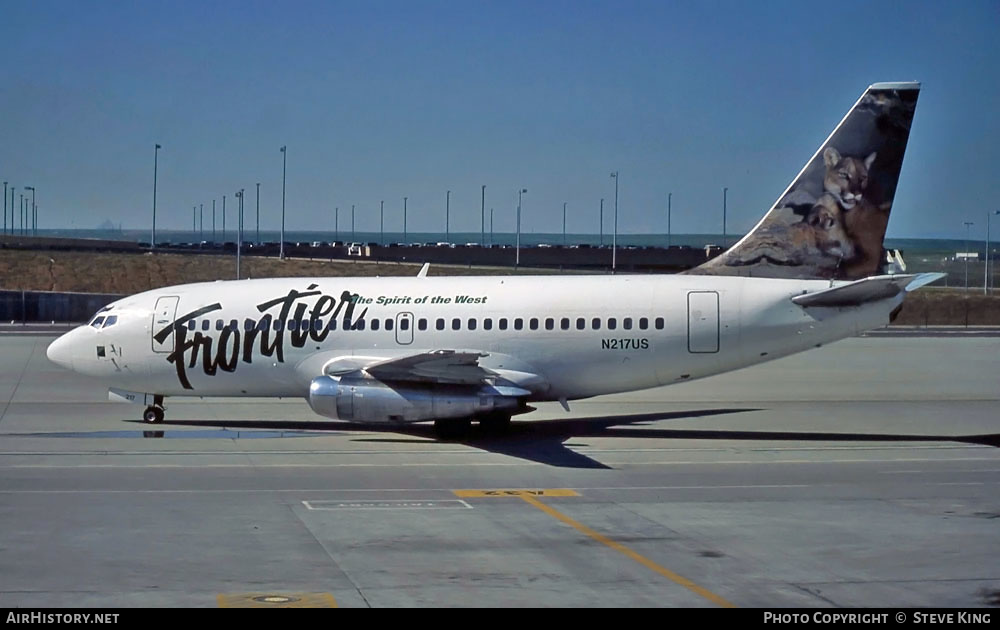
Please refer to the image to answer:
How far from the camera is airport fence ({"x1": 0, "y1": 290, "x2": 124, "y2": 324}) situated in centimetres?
7406

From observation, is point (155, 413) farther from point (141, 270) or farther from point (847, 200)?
point (141, 270)

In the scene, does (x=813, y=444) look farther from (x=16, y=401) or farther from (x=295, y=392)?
(x=16, y=401)

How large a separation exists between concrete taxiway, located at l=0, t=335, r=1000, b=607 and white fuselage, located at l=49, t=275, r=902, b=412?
140 cm

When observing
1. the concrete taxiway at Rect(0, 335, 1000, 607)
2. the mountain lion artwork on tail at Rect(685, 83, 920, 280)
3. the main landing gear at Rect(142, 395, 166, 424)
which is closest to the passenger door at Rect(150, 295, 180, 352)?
the main landing gear at Rect(142, 395, 166, 424)

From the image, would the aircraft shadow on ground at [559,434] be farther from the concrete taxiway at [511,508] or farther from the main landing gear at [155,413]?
the main landing gear at [155,413]

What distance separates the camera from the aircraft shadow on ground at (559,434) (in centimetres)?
2569

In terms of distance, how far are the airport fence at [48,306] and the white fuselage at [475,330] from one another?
46.0 m

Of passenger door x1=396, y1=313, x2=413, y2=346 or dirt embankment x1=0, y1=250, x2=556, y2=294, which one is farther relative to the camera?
dirt embankment x1=0, y1=250, x2=556, y2=294

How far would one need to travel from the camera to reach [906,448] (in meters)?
25.9

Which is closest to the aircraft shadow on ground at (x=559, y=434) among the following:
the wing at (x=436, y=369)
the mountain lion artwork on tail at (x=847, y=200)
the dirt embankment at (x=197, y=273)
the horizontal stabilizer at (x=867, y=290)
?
the wing at (x=436, y=369)

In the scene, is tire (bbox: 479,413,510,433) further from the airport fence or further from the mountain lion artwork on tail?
the airport fence

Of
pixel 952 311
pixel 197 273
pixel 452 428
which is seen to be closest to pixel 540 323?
pixel 452 428
